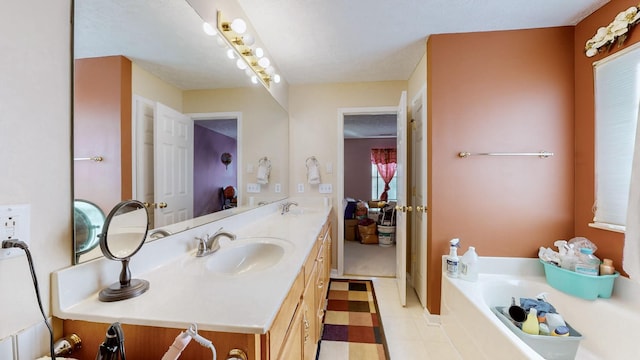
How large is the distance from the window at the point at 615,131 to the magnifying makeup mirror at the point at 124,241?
8.07 ft

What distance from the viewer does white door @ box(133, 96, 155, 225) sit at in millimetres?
936

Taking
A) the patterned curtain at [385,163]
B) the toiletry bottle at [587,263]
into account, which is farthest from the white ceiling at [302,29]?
the patterned curtain at [385,163]

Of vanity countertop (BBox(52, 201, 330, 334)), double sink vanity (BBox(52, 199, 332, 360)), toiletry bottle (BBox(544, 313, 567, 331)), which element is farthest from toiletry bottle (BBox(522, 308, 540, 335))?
vanity countertop (BBox(52, 201, 330, 334))

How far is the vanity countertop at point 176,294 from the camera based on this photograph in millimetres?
602

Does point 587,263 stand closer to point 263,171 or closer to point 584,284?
point 584,284

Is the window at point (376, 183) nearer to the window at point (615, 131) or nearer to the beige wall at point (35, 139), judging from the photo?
the window at point (615, 131)

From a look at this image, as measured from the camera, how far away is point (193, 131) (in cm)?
131

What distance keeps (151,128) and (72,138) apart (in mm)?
353

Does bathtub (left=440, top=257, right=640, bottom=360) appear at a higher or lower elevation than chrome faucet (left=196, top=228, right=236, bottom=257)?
lower

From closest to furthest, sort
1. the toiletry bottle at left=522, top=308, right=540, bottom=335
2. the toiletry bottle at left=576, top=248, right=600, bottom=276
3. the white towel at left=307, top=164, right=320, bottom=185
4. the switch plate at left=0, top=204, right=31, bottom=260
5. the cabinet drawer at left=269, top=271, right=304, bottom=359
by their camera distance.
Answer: the switch plate at left=0, top=204, right=31, bottom=260 → the cabinet drawer at left=269, top=271, right=304, bottom=359 → the toiletry bottle at left=522, top=308, right=540, bottom=335 → the toiletry bottle at left=576, top=248, right=600, bottom=276 → the white towel at left=307, top=164, right=320, bottom=185

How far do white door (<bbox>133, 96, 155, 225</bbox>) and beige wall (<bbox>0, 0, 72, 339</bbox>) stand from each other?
26 cm

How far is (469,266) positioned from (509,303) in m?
0.38

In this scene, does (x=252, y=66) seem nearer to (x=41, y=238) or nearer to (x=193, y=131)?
(x=193, y=131)

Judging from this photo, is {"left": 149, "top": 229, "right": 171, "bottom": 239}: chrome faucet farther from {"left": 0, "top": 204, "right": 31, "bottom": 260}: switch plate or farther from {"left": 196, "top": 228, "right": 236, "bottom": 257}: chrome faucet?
{"left": 0, "top": 204, "right": 31, "bottom": 260}: switch plate
